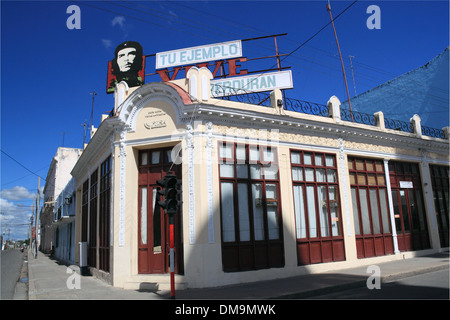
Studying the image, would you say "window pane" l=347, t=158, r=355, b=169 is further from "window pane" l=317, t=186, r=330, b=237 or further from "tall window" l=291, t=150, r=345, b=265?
"window pane" l=317, t=186, r=330, b=237

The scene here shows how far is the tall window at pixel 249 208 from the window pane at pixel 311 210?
1.62 metres

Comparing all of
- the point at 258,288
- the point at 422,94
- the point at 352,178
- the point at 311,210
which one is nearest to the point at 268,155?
the point at 311,210

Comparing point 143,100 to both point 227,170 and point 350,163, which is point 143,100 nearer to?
point 227,170

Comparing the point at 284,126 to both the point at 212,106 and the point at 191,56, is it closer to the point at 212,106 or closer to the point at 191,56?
the point at 212,106

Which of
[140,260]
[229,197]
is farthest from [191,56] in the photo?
[140,260]

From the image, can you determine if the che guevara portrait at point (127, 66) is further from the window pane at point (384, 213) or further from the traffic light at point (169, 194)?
the window pane at point (384, 213)

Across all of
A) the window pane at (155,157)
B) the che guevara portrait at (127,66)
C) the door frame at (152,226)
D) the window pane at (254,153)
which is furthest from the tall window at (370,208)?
the che guevara portrait at (127,66)

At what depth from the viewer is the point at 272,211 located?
40.7 ft

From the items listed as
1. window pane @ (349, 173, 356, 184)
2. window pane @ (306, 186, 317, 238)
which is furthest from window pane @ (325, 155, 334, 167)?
window pane @ (306, 186, 317, 238)

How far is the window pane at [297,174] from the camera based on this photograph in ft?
43.5

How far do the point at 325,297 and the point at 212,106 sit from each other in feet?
22.0

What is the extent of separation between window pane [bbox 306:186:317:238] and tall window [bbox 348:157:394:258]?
7.73 feet

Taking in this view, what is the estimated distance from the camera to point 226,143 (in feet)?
39.0

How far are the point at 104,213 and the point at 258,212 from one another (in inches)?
255
